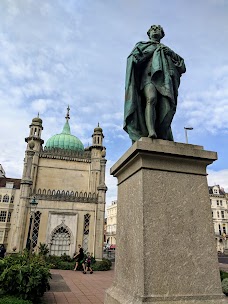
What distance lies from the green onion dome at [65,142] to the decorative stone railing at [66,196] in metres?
6.99

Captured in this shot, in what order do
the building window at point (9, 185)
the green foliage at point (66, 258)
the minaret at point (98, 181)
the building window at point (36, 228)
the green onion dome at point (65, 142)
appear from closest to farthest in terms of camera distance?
the green foliage at point (66, 258), the building window at point (36, 228), the minaret at point (98, 181), the green onion dome at point (65, 142), the building window at point (9, 185)

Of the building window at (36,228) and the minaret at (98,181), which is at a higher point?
the minaret at (98,181)

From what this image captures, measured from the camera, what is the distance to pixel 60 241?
86.5 ft

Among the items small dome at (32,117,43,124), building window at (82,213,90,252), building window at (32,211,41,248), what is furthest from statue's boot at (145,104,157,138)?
small dome at (32,117,43,124)

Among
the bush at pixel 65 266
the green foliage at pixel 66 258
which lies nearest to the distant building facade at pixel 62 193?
the green foliage at pixel 66 258

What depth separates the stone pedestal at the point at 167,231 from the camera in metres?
3.11

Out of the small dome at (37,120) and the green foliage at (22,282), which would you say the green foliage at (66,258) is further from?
the green foliage at (22,282)

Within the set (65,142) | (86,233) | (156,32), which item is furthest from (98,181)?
(156,32)

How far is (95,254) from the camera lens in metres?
26.8

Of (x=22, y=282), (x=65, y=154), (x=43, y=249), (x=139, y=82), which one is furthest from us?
(x=65, y=154)

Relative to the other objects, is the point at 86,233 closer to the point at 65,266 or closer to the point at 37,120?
the point at 65,266

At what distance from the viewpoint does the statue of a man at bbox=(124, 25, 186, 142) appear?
413 cm

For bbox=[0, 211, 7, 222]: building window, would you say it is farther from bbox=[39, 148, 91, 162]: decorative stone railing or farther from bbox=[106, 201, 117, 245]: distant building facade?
bbox=[106, 201, 117, 245]: distant building facade

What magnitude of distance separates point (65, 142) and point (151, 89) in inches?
1216
